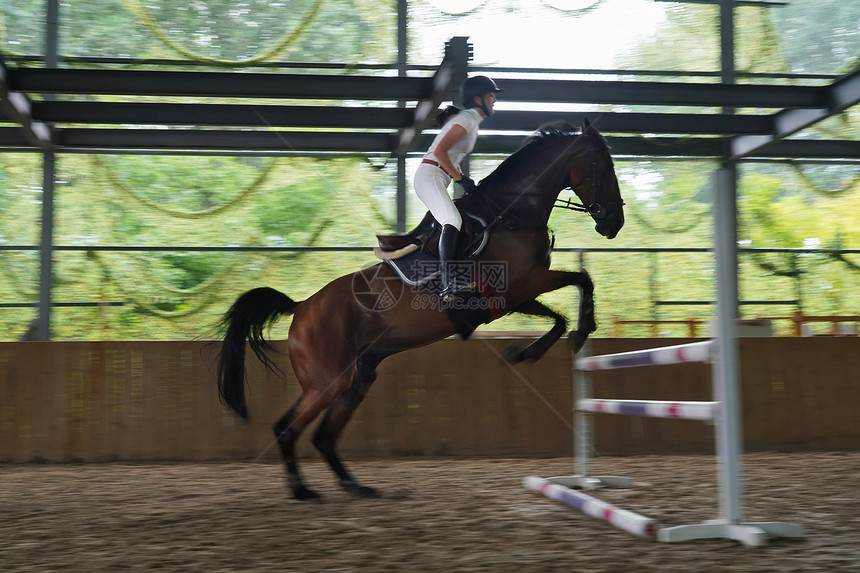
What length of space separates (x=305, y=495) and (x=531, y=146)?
2.73 meters

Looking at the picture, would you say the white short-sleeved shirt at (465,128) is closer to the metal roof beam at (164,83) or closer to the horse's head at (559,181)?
the horse's head at (559,181)

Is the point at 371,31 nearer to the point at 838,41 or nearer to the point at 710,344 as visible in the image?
the point at 838,41

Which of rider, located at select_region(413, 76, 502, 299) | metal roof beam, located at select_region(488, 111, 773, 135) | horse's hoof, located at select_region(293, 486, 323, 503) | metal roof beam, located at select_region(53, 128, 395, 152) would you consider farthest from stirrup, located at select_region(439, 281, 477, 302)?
metal roof beam, located at select_region(53, 128, 395, 152)

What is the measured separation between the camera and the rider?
14.7 feet

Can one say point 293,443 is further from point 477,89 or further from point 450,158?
point 477,89

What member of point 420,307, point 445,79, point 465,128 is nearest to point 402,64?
point 445,79

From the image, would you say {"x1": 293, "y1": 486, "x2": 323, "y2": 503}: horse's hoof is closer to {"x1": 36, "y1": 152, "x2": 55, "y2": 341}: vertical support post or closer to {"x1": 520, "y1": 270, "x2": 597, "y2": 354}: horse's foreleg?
{"x1": 520, "y1": 270, "x2": 597, "y2": 354}: horse's foreleg

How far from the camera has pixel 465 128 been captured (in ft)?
14.7

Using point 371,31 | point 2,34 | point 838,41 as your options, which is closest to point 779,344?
point 838,41

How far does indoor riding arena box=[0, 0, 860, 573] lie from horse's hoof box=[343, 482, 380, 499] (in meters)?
0.02

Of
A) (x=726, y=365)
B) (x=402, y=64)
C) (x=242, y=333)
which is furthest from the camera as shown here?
(x=402, y=64)

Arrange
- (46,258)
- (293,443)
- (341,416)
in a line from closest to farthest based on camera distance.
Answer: (293,443) < (341,416) < (46,258)

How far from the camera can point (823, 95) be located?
721cm

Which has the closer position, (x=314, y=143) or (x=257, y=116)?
(x=257, y=116)
